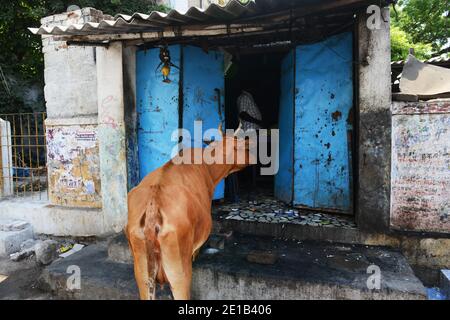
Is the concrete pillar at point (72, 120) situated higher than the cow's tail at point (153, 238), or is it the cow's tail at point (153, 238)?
the concrete pillar at point (72, 120)

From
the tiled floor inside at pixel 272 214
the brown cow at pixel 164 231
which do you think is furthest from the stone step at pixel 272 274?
the brown cow at pixel 164 231

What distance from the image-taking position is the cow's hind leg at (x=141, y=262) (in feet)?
8.70

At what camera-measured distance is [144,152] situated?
17.6 ft

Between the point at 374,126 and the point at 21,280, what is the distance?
18.5 ft

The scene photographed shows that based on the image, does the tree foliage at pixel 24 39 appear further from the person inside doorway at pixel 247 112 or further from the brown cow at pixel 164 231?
the brown cow at pixel 164 231

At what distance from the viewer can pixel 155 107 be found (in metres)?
5.18

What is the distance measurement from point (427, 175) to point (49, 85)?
680 centimetres

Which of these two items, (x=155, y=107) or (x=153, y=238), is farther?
(x=155, y=107)

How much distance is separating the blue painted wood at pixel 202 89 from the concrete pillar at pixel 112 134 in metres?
1.08

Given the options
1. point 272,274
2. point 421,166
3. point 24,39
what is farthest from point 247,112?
point 24,39

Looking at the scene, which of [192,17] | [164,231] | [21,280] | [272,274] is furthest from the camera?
Result: [21,280]

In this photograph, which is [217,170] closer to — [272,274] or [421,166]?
[272,274]
